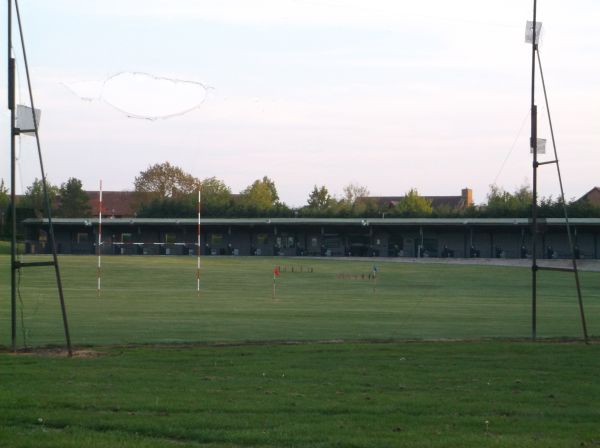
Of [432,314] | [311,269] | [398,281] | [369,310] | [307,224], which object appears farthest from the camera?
[307,224]

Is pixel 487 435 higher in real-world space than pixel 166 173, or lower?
lower

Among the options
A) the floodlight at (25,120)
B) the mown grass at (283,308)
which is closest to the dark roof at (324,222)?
the mown grass at (283,308)

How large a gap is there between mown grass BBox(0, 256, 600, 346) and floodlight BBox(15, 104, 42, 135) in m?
3.77

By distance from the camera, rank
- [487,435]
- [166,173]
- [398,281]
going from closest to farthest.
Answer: [487,435] < [398,281] < [166,173]

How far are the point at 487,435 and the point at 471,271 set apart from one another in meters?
62.0

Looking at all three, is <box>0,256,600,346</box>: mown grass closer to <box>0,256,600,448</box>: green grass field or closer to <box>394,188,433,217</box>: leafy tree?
<box>0,256,600,448</box>: green grass field

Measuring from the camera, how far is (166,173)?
468ft

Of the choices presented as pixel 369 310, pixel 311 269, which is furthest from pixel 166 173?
pixel 369 310

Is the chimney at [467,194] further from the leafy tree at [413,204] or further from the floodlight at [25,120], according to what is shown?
the floodlight at [25,120]

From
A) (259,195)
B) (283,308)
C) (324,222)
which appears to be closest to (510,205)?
(324,222)

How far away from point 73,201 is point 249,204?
68.3 feet

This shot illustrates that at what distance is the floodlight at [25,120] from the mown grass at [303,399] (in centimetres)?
354

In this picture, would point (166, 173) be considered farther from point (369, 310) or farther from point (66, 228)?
point (369, 310)

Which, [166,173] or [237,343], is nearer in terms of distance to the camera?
[237,343]
